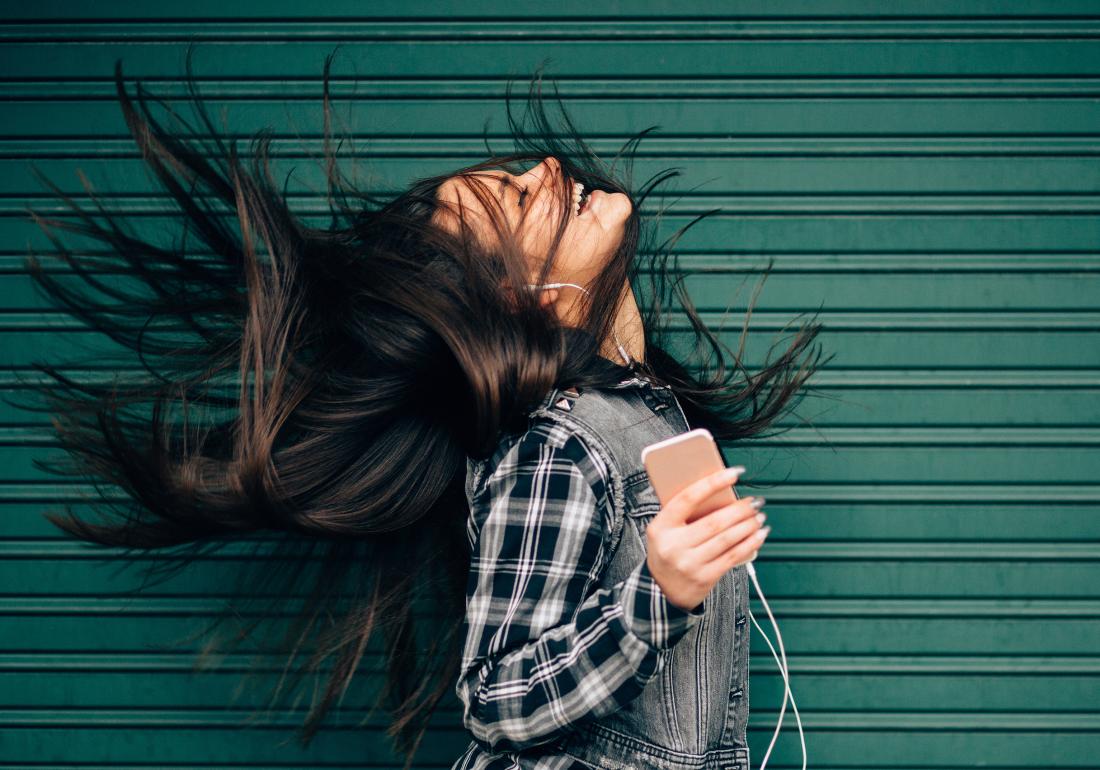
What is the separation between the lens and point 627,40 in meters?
2.27

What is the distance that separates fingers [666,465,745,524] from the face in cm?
66

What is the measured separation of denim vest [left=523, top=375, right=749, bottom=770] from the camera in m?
1.47

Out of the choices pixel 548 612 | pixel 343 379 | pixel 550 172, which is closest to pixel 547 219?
pixel 550 172

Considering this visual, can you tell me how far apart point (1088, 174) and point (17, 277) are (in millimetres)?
3522

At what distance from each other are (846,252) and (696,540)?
1501 millimetres

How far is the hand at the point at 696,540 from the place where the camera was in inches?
45.9

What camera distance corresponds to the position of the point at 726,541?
1.18m

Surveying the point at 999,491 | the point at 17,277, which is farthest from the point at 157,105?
the point at 999,491

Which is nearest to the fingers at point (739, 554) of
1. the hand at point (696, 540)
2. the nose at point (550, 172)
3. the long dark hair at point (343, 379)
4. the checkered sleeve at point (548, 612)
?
the hand at point (696, 540)

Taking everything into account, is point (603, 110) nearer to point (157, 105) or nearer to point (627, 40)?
point (627, 40)

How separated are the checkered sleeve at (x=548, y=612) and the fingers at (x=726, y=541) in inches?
4.7

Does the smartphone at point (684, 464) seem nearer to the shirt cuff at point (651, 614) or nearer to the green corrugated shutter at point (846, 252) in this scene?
the shirt cuff at point (651, 614)

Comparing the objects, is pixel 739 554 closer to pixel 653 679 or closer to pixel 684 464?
pixel 684 464

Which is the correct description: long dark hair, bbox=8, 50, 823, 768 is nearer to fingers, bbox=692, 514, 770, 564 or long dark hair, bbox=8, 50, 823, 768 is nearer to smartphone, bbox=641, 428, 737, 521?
smartphone, bbox=641, 428, 737, 521
